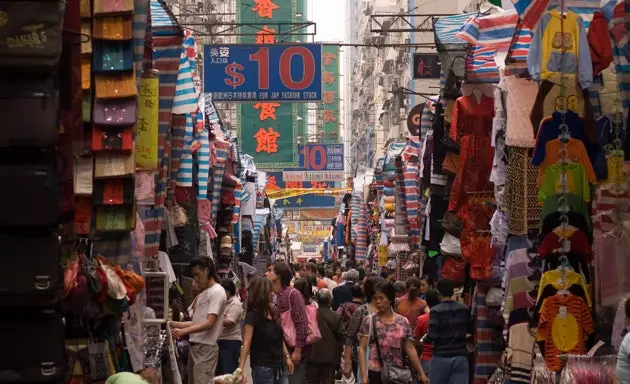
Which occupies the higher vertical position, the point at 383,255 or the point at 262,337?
the point at 262,337

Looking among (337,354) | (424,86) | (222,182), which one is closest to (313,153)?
(424,86)

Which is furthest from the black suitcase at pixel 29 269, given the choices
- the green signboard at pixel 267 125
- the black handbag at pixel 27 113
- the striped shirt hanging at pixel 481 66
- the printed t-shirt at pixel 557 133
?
the green signboard at pixel 267 125

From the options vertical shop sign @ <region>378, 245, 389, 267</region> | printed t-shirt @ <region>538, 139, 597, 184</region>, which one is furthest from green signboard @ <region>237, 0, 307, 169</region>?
printed t-shirt @ <region>538, 139, 597, 184</region>

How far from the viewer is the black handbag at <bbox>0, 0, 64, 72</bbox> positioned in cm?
612

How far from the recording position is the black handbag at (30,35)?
6.12 m

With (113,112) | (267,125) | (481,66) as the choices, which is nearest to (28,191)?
(113,112)

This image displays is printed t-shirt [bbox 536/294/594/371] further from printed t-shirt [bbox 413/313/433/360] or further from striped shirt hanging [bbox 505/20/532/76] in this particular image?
printed t-shirt [bbox 413/313/433/360]

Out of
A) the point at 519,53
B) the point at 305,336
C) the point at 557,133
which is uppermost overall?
the point at 519,53

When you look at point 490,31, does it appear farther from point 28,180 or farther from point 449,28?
point 28,180

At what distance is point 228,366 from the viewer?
13.6 metres

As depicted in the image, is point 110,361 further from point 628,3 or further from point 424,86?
point 424,86

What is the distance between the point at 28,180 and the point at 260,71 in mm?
19031

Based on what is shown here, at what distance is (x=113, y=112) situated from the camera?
962 cm

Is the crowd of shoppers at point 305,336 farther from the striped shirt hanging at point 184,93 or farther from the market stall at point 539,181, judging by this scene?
the striped shirt hanging at point 184,93
